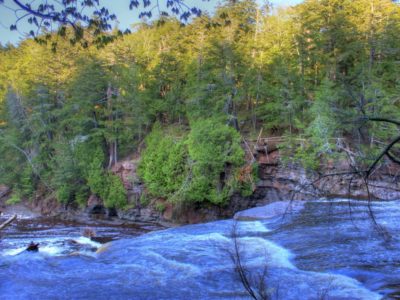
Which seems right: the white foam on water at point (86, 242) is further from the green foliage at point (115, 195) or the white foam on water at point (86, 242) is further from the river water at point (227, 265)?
the green foliage at point (115, 195)

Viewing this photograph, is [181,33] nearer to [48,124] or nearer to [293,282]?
Result: [48,124]

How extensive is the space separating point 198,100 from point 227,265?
16940mm

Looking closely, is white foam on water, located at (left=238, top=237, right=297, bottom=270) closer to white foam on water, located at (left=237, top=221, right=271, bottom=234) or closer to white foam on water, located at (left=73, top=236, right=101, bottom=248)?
white foam on water, located at (left=237, top=221, right=271, bottom=234)

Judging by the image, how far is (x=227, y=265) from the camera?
768 cm

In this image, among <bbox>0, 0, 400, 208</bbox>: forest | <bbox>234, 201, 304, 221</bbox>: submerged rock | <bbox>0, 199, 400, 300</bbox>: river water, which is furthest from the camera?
<bbox>0, 0, 400, 208</bbox>: forest

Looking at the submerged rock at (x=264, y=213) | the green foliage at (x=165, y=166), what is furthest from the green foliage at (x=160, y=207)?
the submerged rock at (x=264, y=213)

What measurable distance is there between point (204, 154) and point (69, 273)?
1292cm

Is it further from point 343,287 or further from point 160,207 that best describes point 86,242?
point 343,287

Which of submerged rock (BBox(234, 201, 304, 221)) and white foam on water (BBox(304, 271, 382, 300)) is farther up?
submerged rock (BBox(234, 201, 304, 221))

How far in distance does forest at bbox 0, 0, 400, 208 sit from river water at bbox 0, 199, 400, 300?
27.3ft

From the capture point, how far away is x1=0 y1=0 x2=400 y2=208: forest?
20453mm

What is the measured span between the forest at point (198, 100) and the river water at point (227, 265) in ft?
27.3

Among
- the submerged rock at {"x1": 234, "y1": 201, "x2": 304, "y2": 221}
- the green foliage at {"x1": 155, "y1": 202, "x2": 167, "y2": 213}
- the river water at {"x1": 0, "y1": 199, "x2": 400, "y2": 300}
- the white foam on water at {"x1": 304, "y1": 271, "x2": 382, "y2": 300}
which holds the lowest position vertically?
the white foam on water at {"x1": 304, "y1": 271, "x2": 382, "y2": 300}

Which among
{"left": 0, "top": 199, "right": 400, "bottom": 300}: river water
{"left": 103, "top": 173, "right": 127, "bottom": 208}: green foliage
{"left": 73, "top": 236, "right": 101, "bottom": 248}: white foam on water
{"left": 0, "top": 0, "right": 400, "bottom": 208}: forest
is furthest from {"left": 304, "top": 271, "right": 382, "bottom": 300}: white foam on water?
{"left": 103, "top": 173, "right": 127, "bottom": 208}: green foliage
